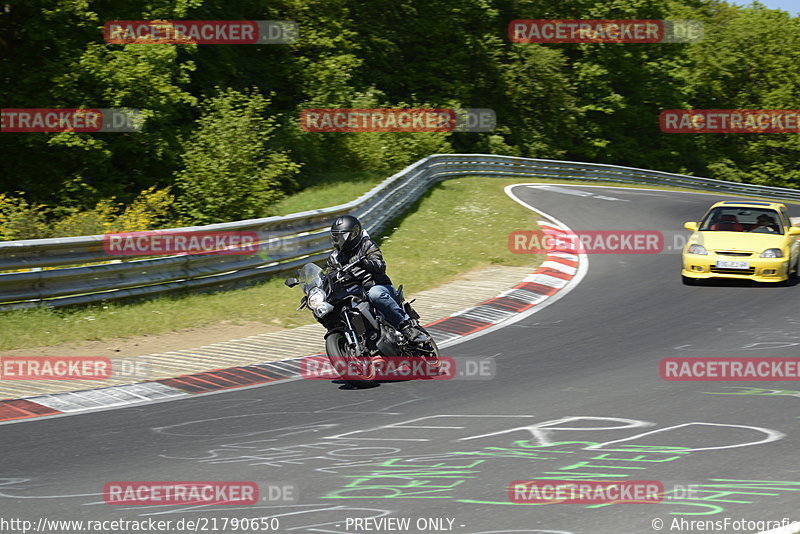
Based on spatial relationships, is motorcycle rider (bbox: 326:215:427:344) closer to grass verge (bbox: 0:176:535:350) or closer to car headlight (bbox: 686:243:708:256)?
grass verge (bbox: 0:176:535:350)

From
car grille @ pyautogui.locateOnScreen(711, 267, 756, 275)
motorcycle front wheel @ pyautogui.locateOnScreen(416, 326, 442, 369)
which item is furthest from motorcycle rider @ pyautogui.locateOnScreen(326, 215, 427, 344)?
car grille @ pyautogui.locateOnScreen(711, 267, 756, 275)

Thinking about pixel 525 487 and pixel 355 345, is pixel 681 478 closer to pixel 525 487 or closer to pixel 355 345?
pixel 525 487

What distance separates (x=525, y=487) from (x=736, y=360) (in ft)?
16.8

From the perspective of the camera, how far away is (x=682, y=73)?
201ft

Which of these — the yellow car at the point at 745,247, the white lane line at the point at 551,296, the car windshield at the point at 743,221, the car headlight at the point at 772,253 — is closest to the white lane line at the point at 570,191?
the white lane line at the point at 551,296

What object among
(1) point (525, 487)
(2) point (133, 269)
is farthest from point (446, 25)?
(1) point (525, 487)

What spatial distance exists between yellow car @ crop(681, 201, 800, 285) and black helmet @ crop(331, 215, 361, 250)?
805cm

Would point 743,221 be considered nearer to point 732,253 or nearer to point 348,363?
point 732,253

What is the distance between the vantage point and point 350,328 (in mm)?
9508

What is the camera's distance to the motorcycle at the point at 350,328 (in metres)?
9.45

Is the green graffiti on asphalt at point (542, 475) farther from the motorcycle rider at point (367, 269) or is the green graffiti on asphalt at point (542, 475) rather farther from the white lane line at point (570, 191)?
the white lane line at point (570, 191)

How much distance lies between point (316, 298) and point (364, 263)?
2.52 ft

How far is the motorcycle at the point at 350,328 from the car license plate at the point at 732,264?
7626 millimetres

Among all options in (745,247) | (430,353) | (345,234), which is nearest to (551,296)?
(745,247)
